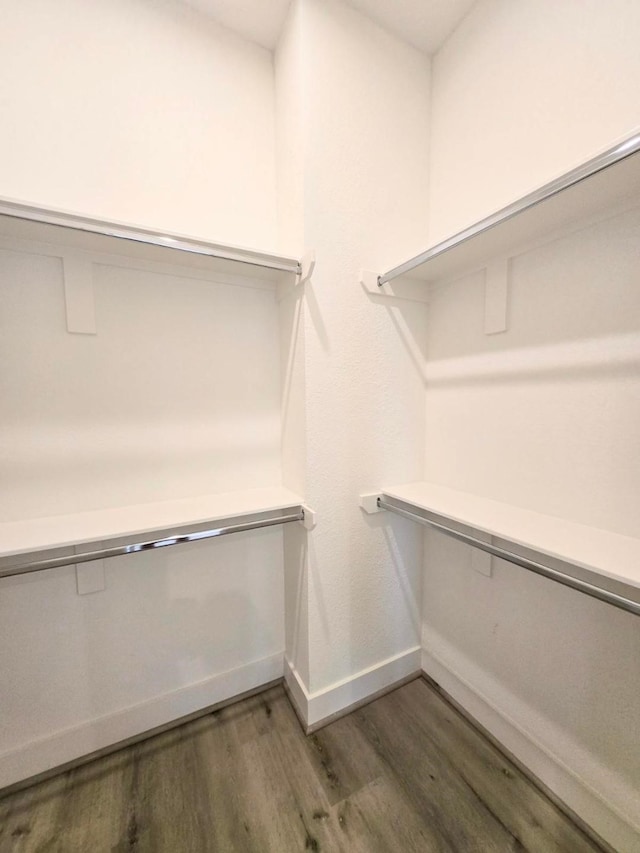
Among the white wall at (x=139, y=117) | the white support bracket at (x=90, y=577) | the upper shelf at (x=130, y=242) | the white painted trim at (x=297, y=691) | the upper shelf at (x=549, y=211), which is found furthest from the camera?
the white painted trim at (x=297, y=691)

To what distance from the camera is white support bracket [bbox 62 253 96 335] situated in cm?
99

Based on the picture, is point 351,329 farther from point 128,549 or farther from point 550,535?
point 128,549

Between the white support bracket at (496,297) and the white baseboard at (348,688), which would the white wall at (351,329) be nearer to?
the white baseboard at (348,688)

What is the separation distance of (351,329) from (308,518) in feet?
2.23

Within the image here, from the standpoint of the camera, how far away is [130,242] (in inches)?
36.6

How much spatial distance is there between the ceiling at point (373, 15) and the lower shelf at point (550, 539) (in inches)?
65.8

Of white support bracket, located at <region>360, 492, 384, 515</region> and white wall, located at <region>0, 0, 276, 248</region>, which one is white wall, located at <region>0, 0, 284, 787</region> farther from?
white support bracket, located at <region>360, 492, 384, 515</region>

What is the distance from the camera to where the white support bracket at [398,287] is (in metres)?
1.19

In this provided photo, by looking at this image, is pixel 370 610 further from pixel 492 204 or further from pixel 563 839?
pixel 492 204

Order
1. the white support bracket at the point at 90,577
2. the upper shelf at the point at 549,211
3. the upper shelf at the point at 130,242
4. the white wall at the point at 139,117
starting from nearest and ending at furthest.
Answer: the upper shelf at the point at 549,211, the upper shelf at the point at 130,242, the white wall at the point at 139,117, the white support bracket at the point at 90,577

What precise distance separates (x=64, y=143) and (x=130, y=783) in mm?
1929

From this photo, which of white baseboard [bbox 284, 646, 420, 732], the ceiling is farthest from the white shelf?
the ceiling

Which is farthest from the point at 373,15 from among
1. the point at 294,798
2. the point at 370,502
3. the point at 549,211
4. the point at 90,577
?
the point at 294,798

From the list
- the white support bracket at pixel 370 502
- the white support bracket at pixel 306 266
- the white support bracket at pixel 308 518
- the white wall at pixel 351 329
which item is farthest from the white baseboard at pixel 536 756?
the white support bracket at pixel 306 266
